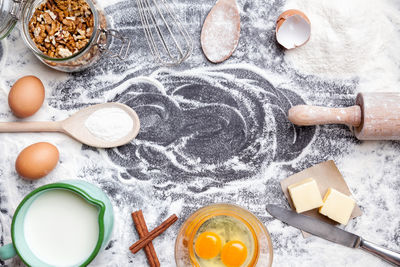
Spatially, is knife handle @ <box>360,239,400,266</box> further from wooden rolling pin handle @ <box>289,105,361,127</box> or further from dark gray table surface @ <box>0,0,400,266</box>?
wooden rolling pin handle @ <box>289,105,361,127</box>

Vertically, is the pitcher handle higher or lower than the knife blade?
lower

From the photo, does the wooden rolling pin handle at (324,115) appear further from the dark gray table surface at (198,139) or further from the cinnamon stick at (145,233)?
the cinnamon stick at (145,233)

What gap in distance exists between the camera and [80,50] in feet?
2.93

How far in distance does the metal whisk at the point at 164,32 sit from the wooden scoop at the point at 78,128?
0.16 meters

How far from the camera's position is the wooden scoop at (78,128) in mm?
964

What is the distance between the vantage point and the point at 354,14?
→ 3.08ft

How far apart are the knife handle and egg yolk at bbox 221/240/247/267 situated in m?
0.29

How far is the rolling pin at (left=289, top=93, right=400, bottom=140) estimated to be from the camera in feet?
2.93

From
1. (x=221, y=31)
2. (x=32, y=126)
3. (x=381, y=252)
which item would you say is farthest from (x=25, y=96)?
(x=381, y=252)

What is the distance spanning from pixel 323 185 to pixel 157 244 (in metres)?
0.42

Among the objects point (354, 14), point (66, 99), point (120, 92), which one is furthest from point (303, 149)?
point (66, 99)

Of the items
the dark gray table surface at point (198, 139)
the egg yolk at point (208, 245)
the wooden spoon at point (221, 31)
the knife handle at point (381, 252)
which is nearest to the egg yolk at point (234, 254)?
the egg yolk at point (208, 245)

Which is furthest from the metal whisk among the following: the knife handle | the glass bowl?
the knife handle

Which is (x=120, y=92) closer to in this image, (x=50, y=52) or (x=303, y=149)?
(x=50, y=52)
